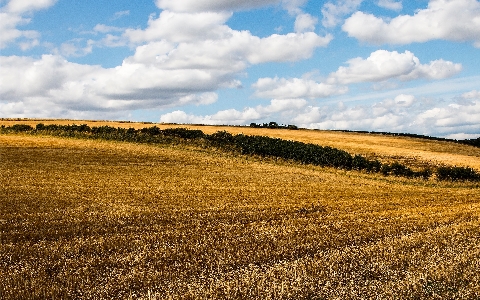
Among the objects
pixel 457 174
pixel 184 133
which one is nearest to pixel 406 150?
pixel 457 174

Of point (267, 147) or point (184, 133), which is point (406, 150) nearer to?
point (267, 147)

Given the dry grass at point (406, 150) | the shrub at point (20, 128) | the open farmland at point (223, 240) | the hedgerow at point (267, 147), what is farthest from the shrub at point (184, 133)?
the open farmland at point (223, 240)

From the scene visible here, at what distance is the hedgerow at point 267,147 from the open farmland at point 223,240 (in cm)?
2084

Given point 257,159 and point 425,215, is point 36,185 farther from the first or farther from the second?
point 257,159

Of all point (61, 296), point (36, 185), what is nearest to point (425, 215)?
point (61, 296)

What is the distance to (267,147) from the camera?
55.3 meters

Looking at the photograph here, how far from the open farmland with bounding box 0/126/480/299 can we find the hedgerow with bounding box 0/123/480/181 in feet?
68.4

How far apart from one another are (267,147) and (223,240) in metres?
42.1

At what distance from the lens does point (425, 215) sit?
19.8 meters

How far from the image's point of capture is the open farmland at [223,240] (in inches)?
370

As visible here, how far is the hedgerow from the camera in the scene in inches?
1893

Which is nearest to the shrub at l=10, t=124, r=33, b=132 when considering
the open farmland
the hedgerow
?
the hedgerow

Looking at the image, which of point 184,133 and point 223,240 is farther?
point 184,133

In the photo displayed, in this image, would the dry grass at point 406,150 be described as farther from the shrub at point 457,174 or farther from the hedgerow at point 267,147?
the hedgerow at point 267,147
